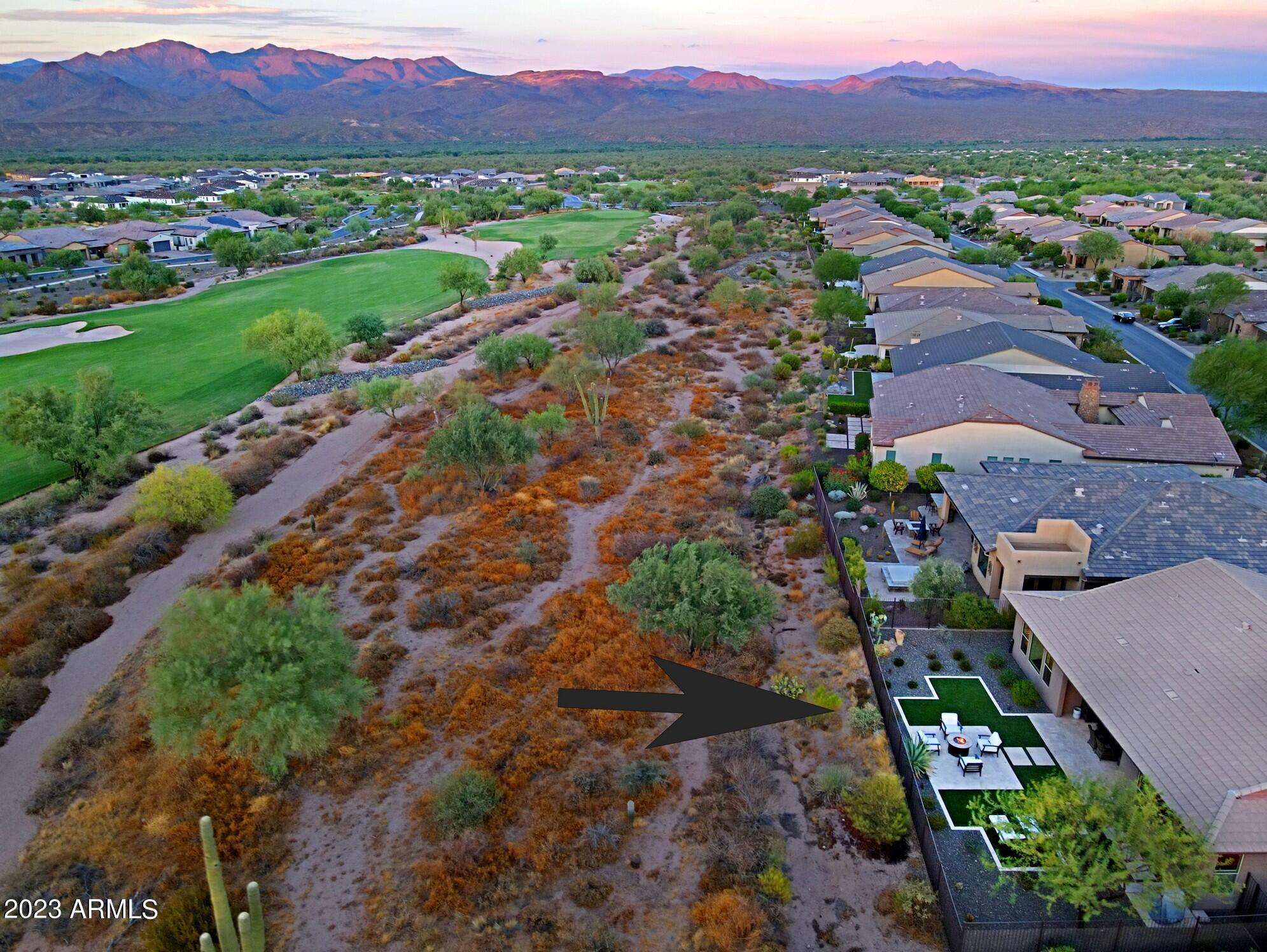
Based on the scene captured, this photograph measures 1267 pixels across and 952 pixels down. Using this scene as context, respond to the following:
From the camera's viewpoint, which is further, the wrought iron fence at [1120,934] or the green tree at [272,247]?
the green tree at [272,247]

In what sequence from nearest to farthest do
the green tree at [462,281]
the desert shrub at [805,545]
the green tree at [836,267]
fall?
the desert shrub at [805,545], the green tree at [836,267], the green tree at [462,281]

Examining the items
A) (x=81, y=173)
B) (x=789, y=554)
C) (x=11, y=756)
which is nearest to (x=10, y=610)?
(x=11, y=756)

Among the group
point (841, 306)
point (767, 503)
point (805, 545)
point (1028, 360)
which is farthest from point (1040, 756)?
point (841, 306)

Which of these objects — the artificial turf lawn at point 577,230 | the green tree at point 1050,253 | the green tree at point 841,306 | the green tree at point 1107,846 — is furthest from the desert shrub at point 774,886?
the artificial turf lawn at point 577,230

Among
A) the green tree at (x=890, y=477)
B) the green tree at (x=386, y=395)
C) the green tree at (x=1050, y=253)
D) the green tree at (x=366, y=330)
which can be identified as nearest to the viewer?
the green tree at (x=890, y=477)

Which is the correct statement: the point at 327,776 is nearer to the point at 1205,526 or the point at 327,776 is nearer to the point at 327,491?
the point at 327,491

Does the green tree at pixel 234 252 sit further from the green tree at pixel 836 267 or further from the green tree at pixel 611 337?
the green tree at pixel 836 267

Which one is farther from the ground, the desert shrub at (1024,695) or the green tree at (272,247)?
the green tree at (272,247)
